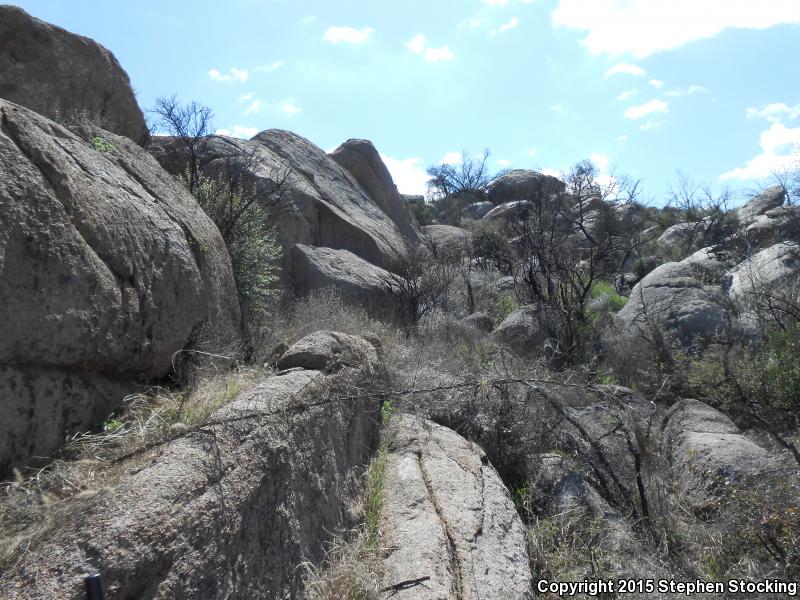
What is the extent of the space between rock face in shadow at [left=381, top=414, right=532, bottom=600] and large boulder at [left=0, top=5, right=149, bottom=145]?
5.08m

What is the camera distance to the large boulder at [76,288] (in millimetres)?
3598

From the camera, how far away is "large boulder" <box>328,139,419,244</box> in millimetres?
22219

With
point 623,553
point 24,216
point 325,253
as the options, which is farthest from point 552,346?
point 24,216

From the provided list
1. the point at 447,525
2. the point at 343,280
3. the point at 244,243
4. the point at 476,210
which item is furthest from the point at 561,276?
the point at 476,210

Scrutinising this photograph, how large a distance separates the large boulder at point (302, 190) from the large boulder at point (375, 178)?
84 cm

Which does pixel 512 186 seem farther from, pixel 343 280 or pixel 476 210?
pixel 343 280

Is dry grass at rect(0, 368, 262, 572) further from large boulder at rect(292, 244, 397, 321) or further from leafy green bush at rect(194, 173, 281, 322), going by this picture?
large boulder at rect(292, 244, 397, 321)

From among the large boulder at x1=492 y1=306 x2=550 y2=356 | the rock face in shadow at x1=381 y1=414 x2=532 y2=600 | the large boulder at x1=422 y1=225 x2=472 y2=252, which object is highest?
the large boulder at x1=422 y1=225 x2=472 y2=252

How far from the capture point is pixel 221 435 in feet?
12.1

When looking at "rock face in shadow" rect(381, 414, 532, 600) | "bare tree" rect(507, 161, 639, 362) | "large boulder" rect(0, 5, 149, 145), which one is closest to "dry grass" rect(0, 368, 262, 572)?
"rock face in shadow" rect(381, 414, 532, 600)

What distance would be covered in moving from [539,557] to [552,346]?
22.4 ft

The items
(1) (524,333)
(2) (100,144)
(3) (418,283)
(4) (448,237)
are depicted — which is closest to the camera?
(2) (100,144)

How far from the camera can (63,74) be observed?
841cm

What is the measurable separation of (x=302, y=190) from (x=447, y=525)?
1246cm
